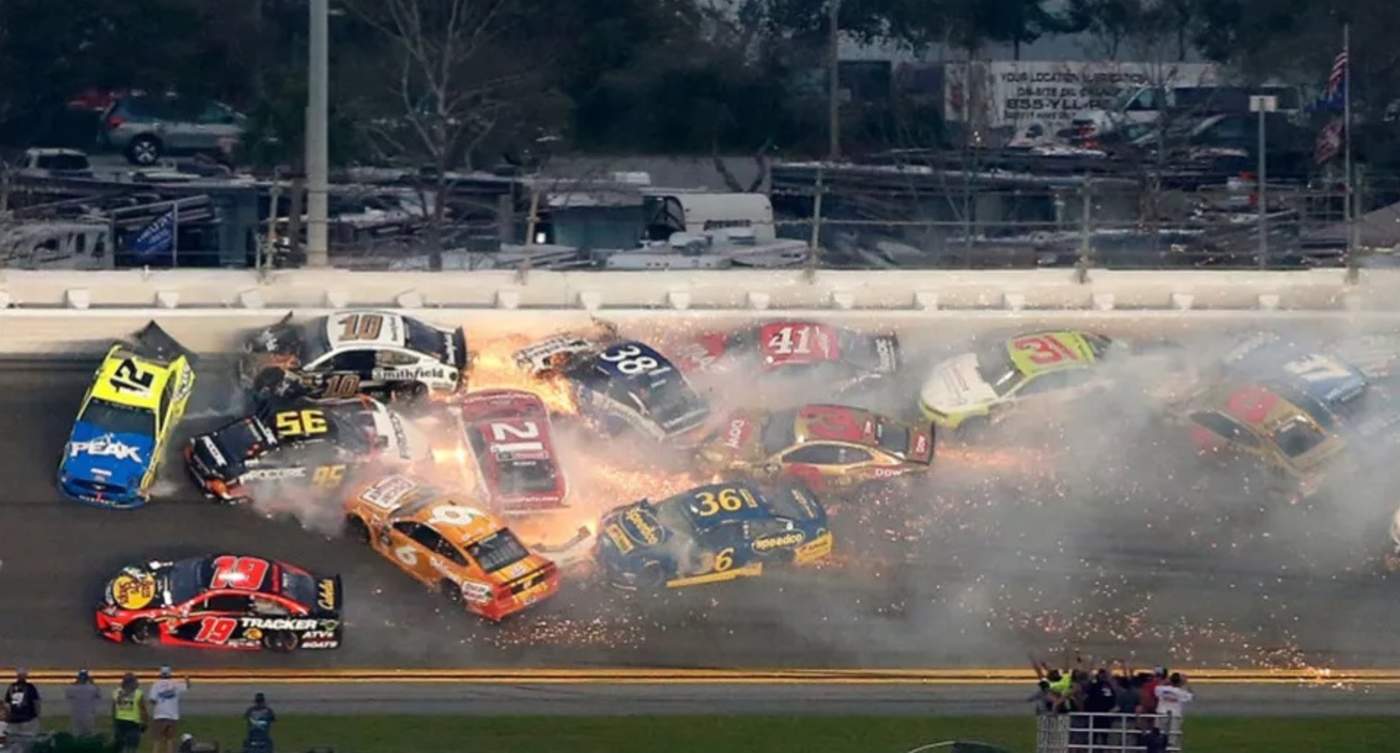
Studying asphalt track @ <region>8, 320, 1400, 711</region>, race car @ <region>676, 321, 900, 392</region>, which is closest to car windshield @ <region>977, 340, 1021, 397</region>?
asphalt track @ <region>8, 320, 1400, 711</region>

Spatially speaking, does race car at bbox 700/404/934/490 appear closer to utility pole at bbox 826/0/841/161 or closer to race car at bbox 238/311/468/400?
race car at bbox 238/311/468/400

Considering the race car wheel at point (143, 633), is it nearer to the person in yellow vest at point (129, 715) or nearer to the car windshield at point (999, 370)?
the person in yellow vest at point (129, 715)

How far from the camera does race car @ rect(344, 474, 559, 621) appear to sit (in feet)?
91.3

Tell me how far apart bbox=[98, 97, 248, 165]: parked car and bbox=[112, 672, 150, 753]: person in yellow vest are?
95.1 ft

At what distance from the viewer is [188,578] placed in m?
27.2

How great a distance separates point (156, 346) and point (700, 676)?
868cm

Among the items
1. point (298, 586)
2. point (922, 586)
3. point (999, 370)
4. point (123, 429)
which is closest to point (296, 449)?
point (123, 429)

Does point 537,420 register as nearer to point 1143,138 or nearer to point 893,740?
point 893,740

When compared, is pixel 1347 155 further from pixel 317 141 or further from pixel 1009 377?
pixel 317 141

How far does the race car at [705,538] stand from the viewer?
28.5 m

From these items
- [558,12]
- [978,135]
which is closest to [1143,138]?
[978,135]

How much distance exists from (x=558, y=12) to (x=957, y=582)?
2749 cm

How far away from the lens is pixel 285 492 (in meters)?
29.9

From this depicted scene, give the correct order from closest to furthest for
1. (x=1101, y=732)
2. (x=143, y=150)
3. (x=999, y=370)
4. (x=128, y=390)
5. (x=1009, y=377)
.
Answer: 1. (x=1101, y=732)
2. (x=128, y=390)
3. (x=1009, y=377)
4. (x=999, y=370)
5. (x=143, y=150)
